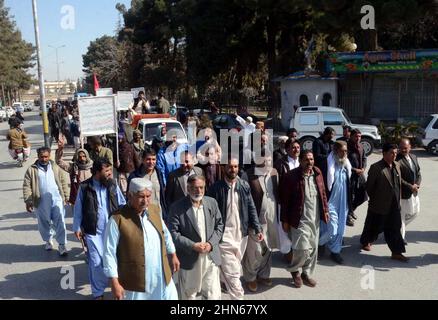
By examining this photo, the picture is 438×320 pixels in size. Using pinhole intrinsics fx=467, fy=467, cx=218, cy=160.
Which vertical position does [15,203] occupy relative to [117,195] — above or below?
below

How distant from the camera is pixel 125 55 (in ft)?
170

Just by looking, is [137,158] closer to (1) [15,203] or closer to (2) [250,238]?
(2) [250,238]

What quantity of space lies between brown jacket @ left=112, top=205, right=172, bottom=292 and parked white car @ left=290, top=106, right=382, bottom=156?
13.1 metres

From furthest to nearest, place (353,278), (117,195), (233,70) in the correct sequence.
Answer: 1. (233,70)
2. (353,278)
3. (117,195)

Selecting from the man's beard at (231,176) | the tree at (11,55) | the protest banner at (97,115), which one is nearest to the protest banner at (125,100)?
the protest banner at (97,115)

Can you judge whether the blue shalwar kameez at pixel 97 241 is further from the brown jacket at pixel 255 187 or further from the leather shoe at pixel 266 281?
the leather shoe at pixel 266 281

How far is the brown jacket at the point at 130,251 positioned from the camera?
3729mm

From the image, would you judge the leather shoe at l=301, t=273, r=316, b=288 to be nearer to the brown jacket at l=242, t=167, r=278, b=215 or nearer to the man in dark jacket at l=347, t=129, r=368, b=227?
the brown jacket at l=242, t=167, r=278, b=215

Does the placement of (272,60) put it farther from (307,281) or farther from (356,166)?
(307,281)

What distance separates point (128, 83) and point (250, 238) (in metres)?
46.3

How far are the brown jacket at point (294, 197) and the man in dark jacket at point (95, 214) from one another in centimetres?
201

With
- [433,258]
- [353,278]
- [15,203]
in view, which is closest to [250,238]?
[353,278]

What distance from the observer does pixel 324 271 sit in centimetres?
610

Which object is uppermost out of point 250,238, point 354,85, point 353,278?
point 354,85
